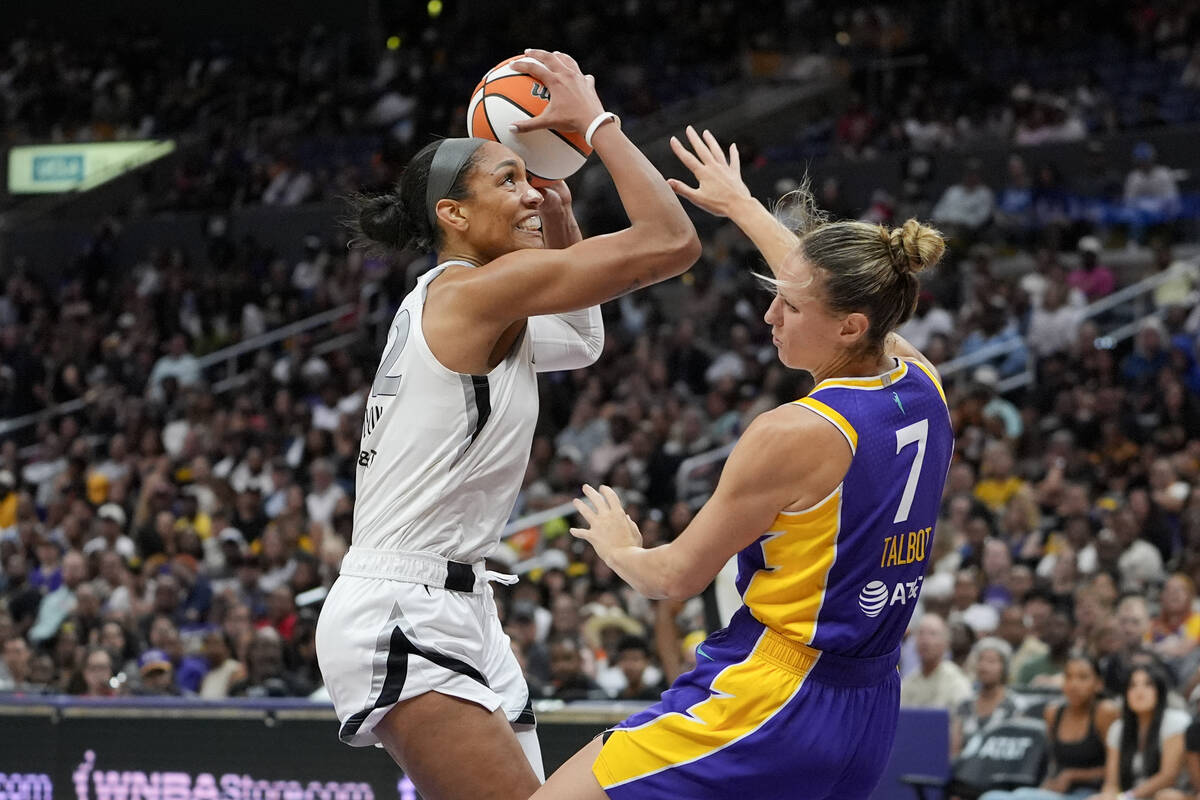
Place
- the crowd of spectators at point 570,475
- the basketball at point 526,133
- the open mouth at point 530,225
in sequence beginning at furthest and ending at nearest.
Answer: the crowd of spectators at point 570,475
the basketball at point 526,133
the open mouth at point 530,225

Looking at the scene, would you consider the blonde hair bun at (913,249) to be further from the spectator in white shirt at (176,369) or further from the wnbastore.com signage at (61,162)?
the wnbastore.com signage at (61,162)

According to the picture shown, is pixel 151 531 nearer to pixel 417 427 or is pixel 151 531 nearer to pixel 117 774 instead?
pixel 117 774

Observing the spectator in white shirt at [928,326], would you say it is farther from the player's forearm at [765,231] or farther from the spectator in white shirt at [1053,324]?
the player's forearm at [765,231]

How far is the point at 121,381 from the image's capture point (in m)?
16.9

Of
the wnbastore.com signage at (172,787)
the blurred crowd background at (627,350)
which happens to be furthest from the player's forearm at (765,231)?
the wnbastore.com signage at (172,787)

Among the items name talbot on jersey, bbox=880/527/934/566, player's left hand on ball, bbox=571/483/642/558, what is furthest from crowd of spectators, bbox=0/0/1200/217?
player's left hand on ball, bbox=571/483/642/558

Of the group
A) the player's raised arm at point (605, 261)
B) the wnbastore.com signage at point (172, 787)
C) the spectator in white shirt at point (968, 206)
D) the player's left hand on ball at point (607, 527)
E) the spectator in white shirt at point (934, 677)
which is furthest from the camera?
the spectator in white shirt at point (968, 206)

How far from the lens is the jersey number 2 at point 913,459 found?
318 centimetres

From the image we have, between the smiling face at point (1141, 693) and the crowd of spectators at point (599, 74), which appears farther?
the crowd of spectators at point (599, 74)

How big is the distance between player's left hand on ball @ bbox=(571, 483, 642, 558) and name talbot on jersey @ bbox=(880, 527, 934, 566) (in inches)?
19.4

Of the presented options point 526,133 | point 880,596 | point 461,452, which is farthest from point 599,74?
point 880,596

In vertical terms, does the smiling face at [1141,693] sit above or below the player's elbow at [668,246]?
below

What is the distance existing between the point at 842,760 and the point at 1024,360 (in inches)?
402

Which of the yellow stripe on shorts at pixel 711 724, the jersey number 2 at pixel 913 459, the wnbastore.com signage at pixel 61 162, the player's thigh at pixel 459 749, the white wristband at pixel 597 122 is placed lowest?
the player's thigh at pixel 459 749
